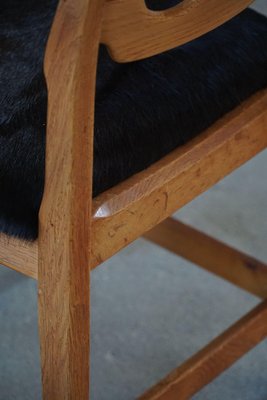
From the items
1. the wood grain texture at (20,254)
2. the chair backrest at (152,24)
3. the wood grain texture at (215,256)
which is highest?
the chair backrest at (152,24)

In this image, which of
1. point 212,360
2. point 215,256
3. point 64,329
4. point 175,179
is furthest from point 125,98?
point 215,256

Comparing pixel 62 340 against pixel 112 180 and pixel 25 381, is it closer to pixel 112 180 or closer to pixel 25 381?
pixel 112 180

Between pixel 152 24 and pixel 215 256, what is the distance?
0.65 meters

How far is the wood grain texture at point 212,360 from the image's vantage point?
100 centimetres

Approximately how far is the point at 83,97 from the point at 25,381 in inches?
24.9

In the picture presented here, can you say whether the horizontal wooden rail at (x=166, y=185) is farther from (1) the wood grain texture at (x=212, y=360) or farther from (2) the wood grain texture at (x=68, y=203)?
(1) the wood grain texture at (x=212, y=360)

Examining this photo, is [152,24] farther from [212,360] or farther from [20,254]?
[212,360]

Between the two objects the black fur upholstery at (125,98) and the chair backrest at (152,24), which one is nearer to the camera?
the chair backrest at (152,24)

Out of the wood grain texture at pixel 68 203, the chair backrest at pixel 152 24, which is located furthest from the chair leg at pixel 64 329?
the chair backrest at pixel 152 24

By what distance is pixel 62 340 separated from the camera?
0.74m

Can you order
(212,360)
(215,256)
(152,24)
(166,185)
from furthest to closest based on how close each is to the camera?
(215,256) < (212,360) < (166,185) < (152,24)

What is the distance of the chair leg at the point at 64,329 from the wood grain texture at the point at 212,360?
22 cm

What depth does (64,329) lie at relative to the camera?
73 cm

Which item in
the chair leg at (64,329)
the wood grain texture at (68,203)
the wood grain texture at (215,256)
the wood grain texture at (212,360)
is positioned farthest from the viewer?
the wood grain texture at (215,256)
